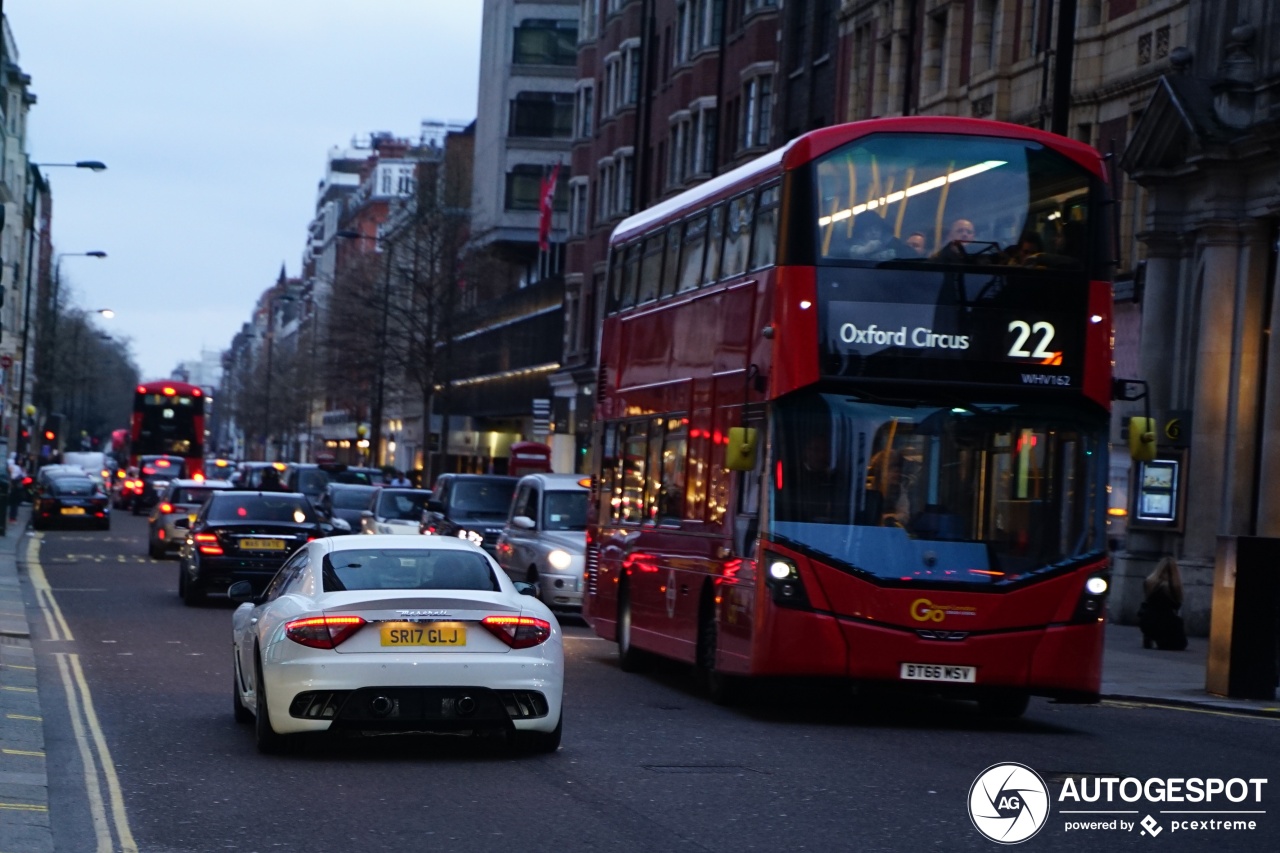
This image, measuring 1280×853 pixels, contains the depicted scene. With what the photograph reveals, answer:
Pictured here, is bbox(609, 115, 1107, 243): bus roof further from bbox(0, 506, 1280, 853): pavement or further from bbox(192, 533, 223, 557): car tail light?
bbox(192, 533, 223, 557): car tail light

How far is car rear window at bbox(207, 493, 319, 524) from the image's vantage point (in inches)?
1123

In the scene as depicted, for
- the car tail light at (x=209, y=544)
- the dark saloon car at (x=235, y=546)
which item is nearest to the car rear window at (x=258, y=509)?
the dark saloon car at (x=235, y=546)

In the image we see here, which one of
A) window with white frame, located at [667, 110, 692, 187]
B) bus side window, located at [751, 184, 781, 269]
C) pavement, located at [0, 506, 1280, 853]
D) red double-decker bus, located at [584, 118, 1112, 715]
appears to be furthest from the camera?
window with white frame, located at [667, 110, 692, 187]

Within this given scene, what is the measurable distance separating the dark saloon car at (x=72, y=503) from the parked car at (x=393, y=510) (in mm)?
24116

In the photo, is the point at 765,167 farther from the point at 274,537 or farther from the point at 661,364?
A: the point at 274,537

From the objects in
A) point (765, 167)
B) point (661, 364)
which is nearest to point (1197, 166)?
point (661, 364)

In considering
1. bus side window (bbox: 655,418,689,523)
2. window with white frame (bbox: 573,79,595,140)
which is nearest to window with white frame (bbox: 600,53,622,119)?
window with white frame (bbox: 573,79,595,140)

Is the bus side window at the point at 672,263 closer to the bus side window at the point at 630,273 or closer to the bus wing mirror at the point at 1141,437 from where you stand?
the bus side window at the point at 630,273

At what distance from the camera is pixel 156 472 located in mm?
72500

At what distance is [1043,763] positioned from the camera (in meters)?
13.4

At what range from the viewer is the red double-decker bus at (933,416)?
15367 millimetres

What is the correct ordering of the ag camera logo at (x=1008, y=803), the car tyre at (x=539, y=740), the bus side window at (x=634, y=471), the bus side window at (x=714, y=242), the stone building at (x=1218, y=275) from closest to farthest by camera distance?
the ag camera logo at (x=1008, y=803), the car tyre at (x=539, y=740), the bus side window at (x=714, y=242), the bus side window at (x=634, y=471), the stone building at (x=1218, y=275)

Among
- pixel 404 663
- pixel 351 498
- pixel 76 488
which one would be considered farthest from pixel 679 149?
pixel 404 663

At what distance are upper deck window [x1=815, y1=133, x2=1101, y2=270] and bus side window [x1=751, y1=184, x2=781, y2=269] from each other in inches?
20.7
